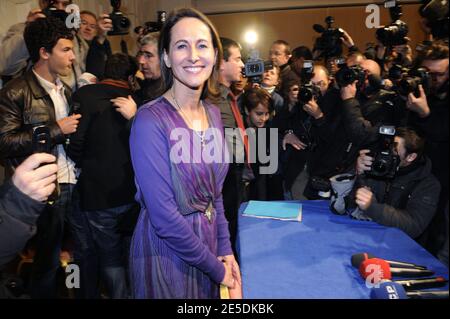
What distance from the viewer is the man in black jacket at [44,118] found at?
191cm

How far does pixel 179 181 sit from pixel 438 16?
106cm

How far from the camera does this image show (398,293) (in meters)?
1.05

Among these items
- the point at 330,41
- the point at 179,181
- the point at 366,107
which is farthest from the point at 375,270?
the point at 330,41

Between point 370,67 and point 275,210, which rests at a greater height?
point 370,67

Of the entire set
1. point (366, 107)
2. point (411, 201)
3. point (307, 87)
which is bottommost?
point (411, 201)

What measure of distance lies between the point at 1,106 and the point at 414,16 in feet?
22.6

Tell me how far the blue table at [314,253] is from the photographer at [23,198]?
670 mm

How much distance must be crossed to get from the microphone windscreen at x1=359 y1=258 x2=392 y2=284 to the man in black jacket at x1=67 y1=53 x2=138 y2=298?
1.27m

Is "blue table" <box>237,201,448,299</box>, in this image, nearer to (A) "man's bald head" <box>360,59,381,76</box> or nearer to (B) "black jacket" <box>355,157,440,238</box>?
(B) "black jacket" <box>355,157,440,238</box>

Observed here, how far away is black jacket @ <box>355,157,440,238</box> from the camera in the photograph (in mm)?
1616

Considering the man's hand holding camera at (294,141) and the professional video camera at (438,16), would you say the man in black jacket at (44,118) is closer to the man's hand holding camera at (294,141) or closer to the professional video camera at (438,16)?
the man's hand holding camera at (294,141)

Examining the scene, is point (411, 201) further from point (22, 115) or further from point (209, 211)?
point (22, 115)

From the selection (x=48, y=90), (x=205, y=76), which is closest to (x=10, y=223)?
(x=205, y=76)
